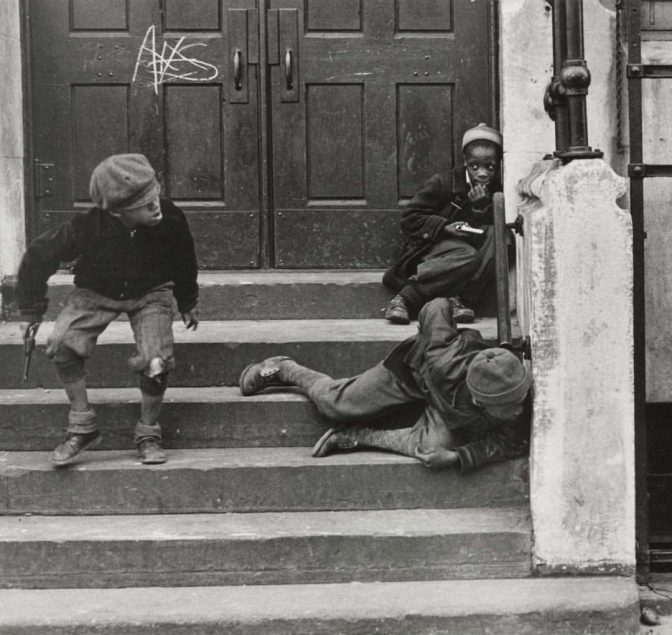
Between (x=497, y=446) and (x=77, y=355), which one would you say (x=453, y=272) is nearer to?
(x=497, y=446)

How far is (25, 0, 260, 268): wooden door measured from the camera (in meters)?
6.97

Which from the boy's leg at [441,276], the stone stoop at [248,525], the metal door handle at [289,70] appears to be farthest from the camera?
the metal door handle at [289,70]

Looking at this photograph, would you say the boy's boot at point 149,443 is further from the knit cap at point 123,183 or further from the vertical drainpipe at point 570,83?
the vertical drainpipe at point 570,83

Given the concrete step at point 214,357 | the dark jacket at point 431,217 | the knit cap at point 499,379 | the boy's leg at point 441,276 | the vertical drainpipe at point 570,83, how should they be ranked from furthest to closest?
the dark jacket at point 431,217 → the boy's leg at point 441,276 → the concrete step at point 214,357 → the vertical drainpipe at point 570,83 → the knit cap at point 499,379

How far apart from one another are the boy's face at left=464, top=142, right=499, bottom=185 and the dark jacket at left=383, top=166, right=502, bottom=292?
0.08 meters

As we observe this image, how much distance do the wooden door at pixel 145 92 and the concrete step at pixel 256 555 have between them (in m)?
2.56

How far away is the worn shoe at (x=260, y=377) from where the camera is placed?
5668 millimetres

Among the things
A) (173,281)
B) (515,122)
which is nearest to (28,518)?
(173,281)

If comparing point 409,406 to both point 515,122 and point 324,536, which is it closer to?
point 324,536

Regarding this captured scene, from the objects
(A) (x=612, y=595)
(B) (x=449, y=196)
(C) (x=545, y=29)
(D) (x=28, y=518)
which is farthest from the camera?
(B) (x=449, y=196)

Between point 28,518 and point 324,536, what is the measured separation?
1.34 m

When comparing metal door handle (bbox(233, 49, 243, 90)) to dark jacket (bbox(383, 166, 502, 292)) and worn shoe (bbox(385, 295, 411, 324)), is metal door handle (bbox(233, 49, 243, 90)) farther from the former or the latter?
worn shoe (bbox(385, 295, 411, 324))

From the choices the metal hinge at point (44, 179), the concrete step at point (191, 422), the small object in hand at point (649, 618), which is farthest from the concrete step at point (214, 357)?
the small object in hand at point (649, 618)

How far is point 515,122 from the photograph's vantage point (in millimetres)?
6312
